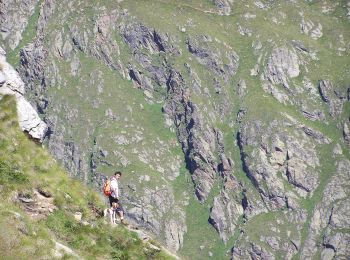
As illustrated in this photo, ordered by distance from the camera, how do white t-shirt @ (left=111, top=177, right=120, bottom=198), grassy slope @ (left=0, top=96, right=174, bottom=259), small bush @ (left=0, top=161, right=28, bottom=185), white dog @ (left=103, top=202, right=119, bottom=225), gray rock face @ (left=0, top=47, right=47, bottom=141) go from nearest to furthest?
grassy slope @ (left=0, top=96, right=174, bottom=259)
small bush @ (left=0, top=161, right=28, bottom=185)
white dog @ (left=103, top=202, right=119, bottom=225)
gray rock face @ (left=0, top=47, right=47, bottom=141)
white t-shirt @ (left=111, top=177, right=120, bottom=198)

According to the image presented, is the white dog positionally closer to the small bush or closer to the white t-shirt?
the white t-shirt

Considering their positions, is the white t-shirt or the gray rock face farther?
the white t-shirt

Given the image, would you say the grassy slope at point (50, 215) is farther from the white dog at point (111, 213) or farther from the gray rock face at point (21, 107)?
the gray rock face at point (21, 107)

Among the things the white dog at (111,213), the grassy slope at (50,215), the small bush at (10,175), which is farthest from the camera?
the white dog at (111,213)

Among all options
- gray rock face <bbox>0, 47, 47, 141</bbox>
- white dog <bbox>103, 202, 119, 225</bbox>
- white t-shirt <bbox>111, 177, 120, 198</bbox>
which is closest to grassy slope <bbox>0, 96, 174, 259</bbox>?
white dog <bbox>103, 202, 119, 225</bbox>

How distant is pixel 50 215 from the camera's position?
31219 millimetres

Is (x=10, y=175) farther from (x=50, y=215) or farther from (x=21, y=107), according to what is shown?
(x=21, y=107)

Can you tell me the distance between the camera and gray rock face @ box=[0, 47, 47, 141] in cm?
3678

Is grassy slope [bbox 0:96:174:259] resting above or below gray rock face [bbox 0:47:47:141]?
below

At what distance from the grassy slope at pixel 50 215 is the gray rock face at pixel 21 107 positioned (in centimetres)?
→ 90

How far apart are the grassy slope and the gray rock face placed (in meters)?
0.90

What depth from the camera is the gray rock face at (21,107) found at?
3678 cm

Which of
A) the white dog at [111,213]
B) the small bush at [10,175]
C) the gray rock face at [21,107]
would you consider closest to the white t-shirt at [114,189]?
the white dog at [111,213]

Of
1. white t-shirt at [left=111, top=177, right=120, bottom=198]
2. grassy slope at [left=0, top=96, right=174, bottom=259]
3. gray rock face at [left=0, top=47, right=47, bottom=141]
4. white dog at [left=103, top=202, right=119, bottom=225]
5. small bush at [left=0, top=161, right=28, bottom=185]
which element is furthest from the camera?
white t-shirt at [left=111, top=177, right=120, bottom=198]
